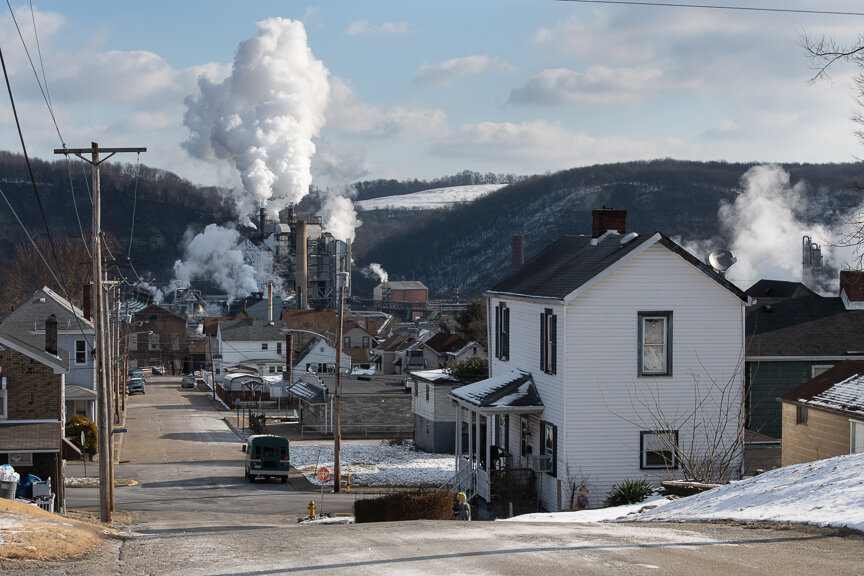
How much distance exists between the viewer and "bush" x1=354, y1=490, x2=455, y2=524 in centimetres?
1905

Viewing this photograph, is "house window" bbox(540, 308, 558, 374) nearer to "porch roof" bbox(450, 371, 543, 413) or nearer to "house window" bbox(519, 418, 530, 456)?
"porch roof" bbox(450, 371, 543, 413)

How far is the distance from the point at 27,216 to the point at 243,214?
69.1 meters

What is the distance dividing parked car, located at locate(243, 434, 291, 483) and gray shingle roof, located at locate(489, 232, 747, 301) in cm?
1239

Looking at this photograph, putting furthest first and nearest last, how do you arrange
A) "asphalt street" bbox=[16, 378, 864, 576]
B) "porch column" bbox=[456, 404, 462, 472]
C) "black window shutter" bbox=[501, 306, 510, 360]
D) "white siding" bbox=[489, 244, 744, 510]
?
1. "black window shutter" bbox=[501, 306, 510, 360]
2. "porch column" bbox=[456, 404, 462, 472]
3. "white siding" bbox=[489, 244, 744, 510]
4. "asphalt street" bbox=[16, 378, 864, 576]

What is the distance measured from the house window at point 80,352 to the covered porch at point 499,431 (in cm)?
2610

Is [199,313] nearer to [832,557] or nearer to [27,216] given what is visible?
[27,216]

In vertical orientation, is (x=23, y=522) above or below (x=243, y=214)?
below

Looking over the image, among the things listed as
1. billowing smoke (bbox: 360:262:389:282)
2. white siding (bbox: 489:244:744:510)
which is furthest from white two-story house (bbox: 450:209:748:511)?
billowing smoke (bbox: 360:262:389:282)

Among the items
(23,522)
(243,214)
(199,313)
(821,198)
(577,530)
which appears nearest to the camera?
(23,522)

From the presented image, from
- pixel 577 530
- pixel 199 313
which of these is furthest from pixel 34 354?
pixel 199 313

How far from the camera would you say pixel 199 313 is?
12888 cm

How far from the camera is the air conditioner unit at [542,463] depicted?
27000 millimetres

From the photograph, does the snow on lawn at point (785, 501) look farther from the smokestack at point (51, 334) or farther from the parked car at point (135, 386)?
the parked car at point (135, 386)

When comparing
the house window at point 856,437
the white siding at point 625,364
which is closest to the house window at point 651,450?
the white siding at point 625,364
